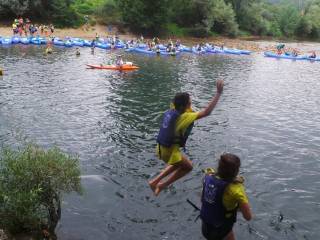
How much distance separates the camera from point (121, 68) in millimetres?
39812

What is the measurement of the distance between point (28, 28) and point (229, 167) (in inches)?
2388

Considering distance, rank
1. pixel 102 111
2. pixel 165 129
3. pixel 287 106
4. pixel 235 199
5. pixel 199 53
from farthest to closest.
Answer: pixel 199 53 → pixel 287 106 → pixel 102 111 → pixel 165 129 → pixel 235 199

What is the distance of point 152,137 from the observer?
20.2m

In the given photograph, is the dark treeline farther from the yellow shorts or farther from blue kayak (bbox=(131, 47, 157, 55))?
the yellow shorts

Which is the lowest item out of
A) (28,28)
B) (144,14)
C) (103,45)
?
(103,45)

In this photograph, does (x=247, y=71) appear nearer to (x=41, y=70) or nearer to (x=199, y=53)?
(x=199, y=53)

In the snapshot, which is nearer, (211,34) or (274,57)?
(274,57)

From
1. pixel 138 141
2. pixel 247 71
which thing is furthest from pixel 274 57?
pixel 138 141

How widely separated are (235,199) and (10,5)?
6498 centimetres

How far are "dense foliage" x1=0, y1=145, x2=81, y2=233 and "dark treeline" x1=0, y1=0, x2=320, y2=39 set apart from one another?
6058 cm

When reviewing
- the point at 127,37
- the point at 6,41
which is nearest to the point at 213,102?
the point at 6,41

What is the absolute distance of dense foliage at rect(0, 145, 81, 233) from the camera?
31.9 feet

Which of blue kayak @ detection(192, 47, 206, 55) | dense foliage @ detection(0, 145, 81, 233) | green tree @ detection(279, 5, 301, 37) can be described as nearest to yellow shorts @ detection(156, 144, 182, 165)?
dense foliage @ detection(0, 145, 81, 233)

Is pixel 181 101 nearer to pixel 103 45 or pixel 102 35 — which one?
pixel 103 45
